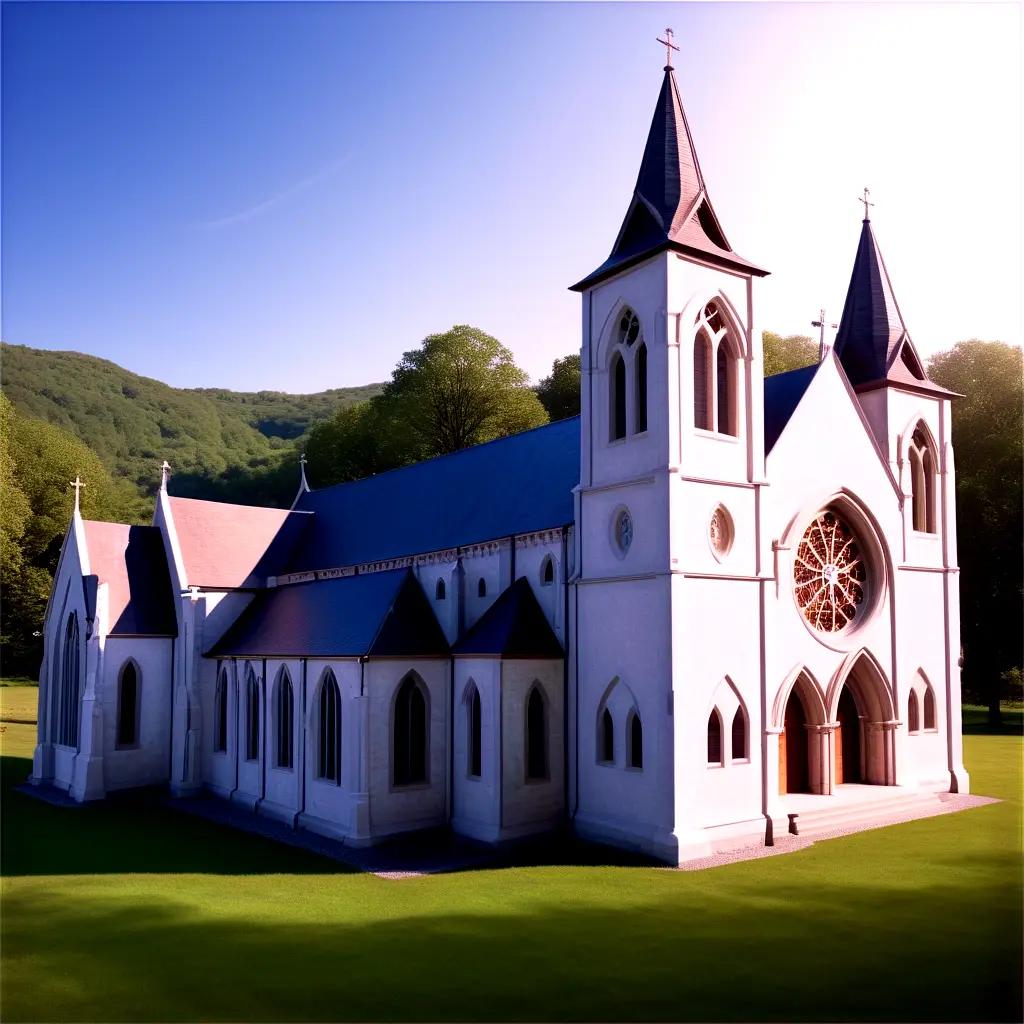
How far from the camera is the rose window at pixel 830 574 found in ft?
77.1

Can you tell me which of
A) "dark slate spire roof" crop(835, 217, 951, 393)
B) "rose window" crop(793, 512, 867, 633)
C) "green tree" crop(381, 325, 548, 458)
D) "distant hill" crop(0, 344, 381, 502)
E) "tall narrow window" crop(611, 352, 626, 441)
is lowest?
"rose window" crop(793, 512, 867, 633)

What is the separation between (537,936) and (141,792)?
19502mm

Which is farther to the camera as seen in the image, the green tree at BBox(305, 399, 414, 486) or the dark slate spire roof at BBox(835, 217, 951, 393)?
the green tree at BBox(305, 399, 414, 486)

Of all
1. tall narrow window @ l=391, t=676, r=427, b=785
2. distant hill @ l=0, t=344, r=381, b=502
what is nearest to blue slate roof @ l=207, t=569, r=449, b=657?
tall narrow window @ l=391, t=676, r=427, b=785

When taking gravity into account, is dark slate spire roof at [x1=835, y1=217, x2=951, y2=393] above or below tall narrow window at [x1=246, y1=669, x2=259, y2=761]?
above

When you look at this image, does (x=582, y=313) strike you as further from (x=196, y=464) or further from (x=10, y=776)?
(x=196, y=464)

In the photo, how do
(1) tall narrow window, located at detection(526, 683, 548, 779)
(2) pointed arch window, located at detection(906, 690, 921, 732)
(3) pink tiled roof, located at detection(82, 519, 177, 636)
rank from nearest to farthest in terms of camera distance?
(1) tall narrow window, located at detection(526, 683, 548, 779) < (2) pointed arch window, located at detection(906, 690, 921, 732) < (3) pink tiled roof, located at detection(82, 519, 177, 636)

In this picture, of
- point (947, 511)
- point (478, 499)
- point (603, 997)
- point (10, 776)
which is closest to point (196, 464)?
point (10, 776)

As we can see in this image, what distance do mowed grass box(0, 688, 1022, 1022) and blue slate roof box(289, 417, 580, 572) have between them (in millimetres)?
9748

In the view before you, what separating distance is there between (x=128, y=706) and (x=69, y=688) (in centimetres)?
297

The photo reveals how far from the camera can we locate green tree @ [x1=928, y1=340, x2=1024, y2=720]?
40125 mm

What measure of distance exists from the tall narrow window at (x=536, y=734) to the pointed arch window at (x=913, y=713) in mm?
10956

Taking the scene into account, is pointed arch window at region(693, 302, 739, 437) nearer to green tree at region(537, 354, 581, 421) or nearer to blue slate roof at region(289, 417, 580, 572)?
blue slate roof at region(289, 417, 580, 572)

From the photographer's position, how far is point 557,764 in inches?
870
